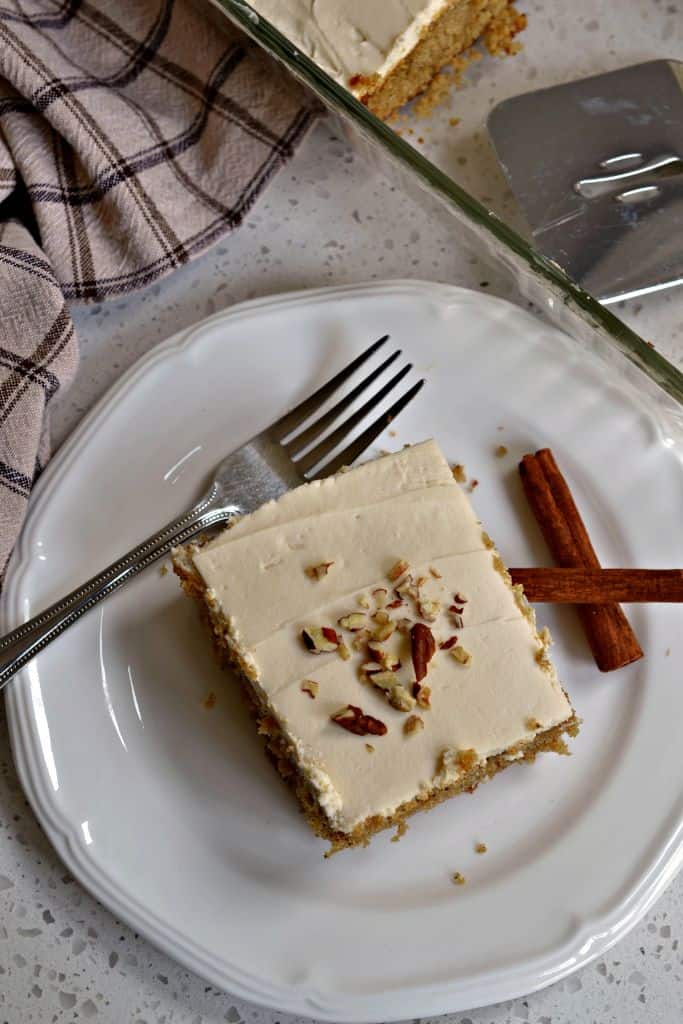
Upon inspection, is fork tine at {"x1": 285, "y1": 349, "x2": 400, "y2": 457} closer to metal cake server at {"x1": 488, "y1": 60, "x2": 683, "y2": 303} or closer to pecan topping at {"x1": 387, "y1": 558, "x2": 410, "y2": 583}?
pecan topping at {"x1": 387, "y1": 558, "x2": 410, "y2": 583}

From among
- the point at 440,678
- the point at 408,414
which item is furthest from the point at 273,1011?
the point at 408,414

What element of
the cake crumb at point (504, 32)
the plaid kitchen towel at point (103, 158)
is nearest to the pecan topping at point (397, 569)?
the plaid kitchen towel at point (103, 158)

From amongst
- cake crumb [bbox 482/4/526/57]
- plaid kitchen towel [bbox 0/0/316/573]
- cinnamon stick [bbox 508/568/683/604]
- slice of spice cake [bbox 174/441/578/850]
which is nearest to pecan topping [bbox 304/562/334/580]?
slice of spice cake [bbox 174/441/578/850]

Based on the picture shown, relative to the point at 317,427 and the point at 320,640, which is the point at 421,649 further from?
the point at 317,427

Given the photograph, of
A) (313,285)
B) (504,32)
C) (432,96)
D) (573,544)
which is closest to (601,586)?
(573,544)

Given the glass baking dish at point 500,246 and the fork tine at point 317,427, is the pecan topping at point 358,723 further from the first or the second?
the glass baking dish at point 500,246
